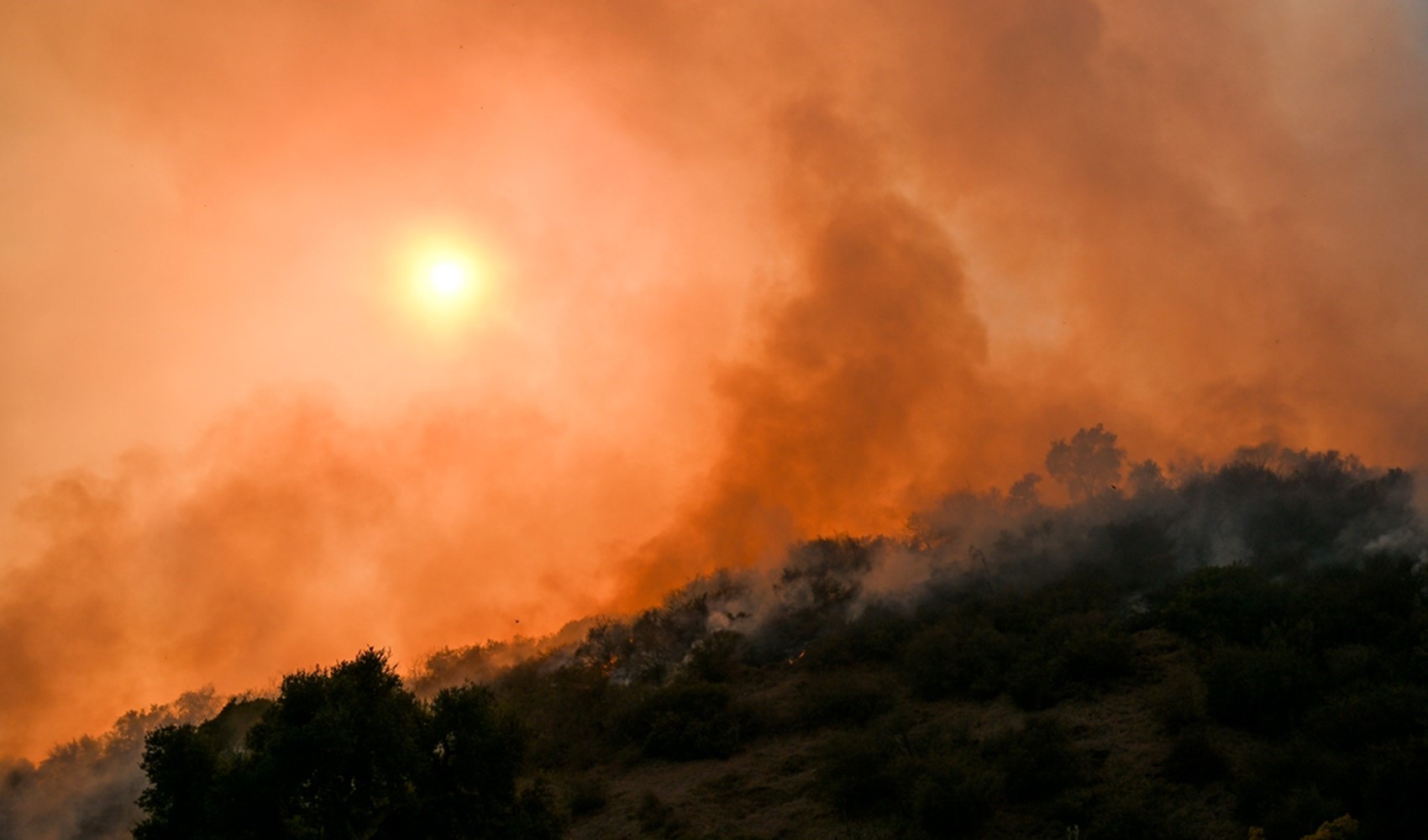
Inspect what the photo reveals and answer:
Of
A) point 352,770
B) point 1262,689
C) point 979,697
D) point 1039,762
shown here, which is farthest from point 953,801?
point 352,770

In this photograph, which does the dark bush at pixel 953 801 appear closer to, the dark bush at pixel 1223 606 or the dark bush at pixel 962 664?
the dark bush at pixel 962 664

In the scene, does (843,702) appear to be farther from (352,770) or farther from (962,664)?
(352,770)

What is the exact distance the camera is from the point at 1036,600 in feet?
168

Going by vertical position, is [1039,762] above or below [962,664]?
below

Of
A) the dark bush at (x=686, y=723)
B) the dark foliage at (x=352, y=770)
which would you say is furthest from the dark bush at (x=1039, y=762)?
the dark foliage at (x=352, y=770)

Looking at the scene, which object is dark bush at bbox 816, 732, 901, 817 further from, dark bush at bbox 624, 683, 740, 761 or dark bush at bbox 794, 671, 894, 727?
dark bush at bbox 624, 683, 740, 761

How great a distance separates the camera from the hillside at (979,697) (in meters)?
29.5

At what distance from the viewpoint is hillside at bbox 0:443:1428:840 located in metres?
29.5

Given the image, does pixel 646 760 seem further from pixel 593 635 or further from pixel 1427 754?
pixel 1427 754

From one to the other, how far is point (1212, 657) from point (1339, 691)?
241 inches

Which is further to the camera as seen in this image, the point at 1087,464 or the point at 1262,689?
the point at 1087,464

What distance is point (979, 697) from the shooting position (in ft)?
142

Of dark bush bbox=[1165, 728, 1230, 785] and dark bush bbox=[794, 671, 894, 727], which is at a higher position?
dark bush bbox=[794, 671, 894, 727]

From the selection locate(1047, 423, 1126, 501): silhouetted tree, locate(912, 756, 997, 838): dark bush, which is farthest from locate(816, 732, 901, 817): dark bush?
locate(1047, 423, 1126, 501): silhouetted tree
